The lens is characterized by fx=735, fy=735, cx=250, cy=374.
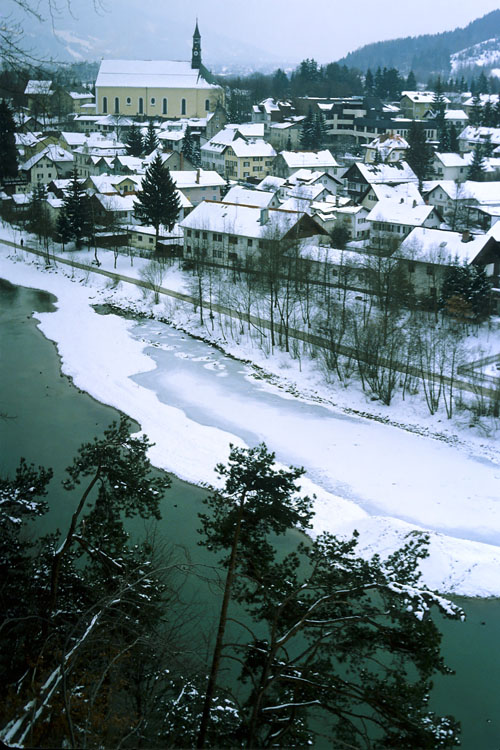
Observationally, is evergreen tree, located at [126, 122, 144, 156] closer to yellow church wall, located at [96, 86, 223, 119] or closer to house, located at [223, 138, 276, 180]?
house, located at [223, 138, 276, 180]

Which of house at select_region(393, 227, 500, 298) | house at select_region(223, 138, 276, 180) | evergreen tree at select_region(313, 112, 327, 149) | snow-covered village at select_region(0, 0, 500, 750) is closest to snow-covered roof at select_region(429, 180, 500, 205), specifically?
snow-covered village at select_region(0, 0, 500, 750)

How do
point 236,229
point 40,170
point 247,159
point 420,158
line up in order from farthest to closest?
point 247,159 → point 420,158 → point 40,170 → point 236,229


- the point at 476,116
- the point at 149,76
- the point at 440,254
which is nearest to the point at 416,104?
the point at 476,116

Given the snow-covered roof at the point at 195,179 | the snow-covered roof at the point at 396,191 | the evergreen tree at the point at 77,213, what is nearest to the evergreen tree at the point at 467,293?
the snow-covered roof at the point at 396,191

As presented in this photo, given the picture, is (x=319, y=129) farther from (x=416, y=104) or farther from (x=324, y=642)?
(x=324, y=642)

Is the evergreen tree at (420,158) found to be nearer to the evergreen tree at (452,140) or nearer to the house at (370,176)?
the house at (370,176)
